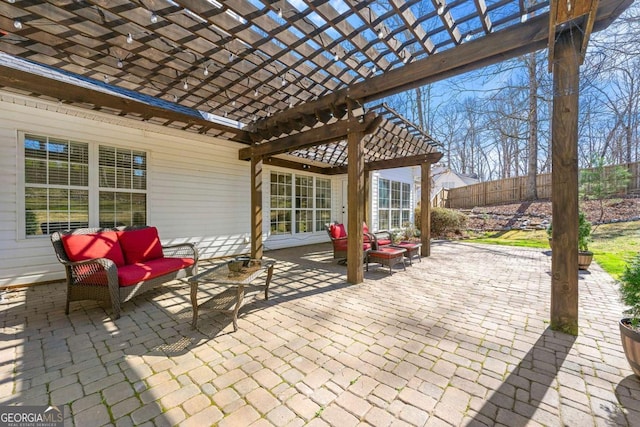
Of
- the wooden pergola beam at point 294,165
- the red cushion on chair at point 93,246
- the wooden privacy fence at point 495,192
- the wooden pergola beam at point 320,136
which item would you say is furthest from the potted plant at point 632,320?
the wooden privacy fence at point 495,192

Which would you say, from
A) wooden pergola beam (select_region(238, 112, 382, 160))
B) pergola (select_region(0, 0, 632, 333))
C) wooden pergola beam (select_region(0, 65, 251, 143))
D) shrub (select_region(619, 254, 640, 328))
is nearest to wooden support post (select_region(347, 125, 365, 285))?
pergola (select_region(0, 0, 632, 333))

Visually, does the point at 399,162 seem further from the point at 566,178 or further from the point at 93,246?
the point at 93,246

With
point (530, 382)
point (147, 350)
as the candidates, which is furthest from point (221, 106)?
point (530, 382)

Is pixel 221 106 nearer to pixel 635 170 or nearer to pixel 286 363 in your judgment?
pixel 286 363

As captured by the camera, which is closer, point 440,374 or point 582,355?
point 440,374

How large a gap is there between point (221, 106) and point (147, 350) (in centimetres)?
424

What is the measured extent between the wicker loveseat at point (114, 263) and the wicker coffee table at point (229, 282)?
34.7 inches

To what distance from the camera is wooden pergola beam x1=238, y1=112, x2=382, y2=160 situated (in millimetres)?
4316

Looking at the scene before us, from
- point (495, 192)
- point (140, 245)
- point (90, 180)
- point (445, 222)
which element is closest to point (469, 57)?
point (140, 245)

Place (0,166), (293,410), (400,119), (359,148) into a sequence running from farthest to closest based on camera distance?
(400,119)
(359,148)
(0,166)
(293,410)

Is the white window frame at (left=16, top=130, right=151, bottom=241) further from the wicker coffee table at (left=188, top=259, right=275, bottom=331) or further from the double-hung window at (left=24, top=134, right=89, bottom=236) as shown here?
the wicker coffee table at (left=188, top=259, right=275, bottom=331)

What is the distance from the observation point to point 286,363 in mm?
2223

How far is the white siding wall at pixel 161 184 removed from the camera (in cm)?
412

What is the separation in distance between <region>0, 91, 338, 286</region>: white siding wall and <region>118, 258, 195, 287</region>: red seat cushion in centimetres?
198
